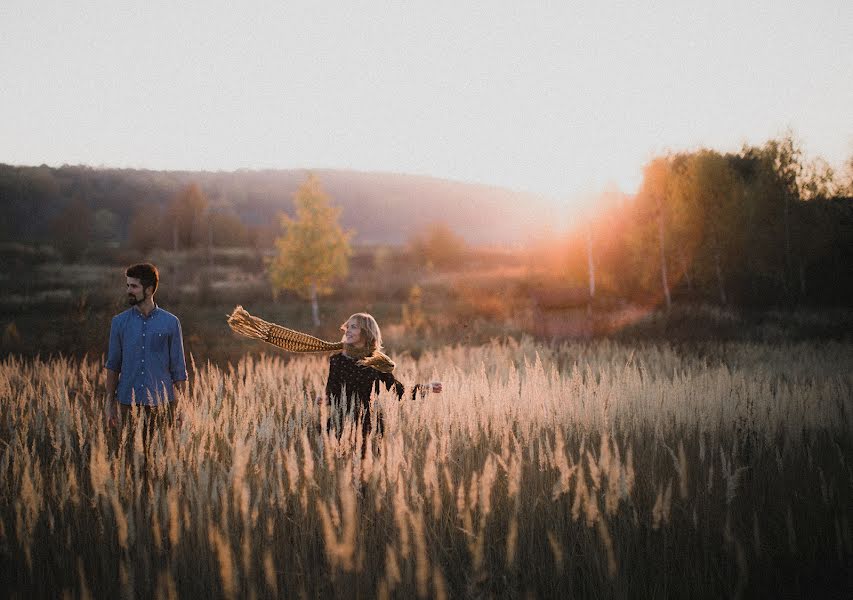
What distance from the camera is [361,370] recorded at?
4.13m

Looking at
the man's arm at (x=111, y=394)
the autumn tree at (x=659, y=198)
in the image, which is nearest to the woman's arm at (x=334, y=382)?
the man's arm at (x=111, y=394)

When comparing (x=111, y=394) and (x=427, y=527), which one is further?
(x=111, y=394)

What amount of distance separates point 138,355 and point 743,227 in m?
28.0

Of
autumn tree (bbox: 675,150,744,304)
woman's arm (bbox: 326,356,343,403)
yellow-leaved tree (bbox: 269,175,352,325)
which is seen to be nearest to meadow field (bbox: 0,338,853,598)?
woman's arm (bbox: 326,356,343,403)

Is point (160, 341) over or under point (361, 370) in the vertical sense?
over

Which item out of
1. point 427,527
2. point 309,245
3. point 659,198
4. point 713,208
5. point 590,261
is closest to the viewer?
point 427,527

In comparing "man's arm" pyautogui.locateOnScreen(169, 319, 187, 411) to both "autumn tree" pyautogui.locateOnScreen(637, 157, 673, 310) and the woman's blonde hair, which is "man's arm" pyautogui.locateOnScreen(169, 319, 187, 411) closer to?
the woman's blonde hair

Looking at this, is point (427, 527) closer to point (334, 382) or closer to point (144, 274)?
point (334, 382)

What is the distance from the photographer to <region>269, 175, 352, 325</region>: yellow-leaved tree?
1006 inches

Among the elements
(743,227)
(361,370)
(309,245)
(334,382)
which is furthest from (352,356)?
(743,227)

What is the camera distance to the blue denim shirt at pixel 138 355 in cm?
421

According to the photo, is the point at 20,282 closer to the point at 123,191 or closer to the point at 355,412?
the point at 355,412

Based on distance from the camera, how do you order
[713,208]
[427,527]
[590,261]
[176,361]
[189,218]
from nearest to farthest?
[427,527] < [176,361] < [713,208] < [590,261] < [189,218]

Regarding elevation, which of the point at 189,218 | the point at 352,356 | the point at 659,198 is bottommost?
the point at 352,356
